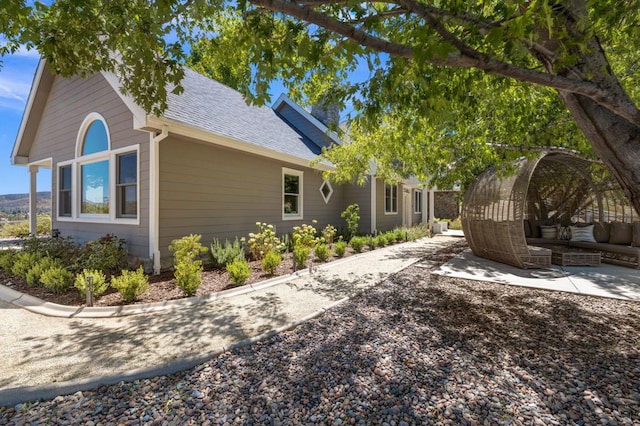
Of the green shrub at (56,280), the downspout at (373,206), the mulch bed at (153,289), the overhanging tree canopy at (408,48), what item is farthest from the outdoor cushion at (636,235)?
the green shrub at (56,280)

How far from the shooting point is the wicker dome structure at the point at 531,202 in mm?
6629

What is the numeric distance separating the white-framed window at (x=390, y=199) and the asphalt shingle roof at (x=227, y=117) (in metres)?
4.33

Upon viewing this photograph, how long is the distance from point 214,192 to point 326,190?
535 centimetres

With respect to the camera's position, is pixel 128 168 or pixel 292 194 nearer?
pixel 128 168

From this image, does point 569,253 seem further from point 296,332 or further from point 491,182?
point 296,332

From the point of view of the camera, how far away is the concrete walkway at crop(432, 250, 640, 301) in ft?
16.6

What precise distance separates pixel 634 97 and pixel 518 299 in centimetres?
462

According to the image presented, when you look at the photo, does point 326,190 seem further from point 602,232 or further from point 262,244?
point 602,232

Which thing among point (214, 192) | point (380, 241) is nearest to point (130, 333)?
point (214, 192)

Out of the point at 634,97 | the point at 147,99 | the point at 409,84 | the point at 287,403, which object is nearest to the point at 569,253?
the point at 634,97

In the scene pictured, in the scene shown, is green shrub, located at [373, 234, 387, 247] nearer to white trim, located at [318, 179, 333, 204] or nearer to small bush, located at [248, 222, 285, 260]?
white trim, located at [318, 179, 333, 204]

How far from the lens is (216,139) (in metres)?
6.60

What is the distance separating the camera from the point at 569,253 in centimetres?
708

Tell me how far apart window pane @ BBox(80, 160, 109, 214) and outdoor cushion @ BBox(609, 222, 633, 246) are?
1350cm
